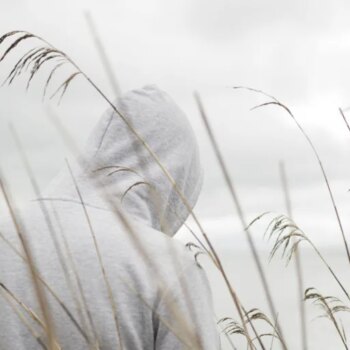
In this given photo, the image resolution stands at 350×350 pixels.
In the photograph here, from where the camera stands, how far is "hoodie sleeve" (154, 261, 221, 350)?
1550mm

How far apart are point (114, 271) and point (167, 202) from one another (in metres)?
0.59

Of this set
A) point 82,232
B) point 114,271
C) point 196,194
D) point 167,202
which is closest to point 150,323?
point 114,271

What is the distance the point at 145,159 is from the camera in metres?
2.03

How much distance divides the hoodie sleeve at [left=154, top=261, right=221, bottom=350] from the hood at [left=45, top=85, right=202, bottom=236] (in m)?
0.29

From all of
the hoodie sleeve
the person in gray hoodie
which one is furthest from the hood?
the hoodie sleeve

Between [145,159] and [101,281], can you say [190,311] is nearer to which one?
[101,281]

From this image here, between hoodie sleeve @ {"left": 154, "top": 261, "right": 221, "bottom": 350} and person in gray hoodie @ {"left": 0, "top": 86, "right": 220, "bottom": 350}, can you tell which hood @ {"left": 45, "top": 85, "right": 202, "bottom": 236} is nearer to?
person in gray hoodie @ {"left": 0, "top": 86, "right": 220, "bottom": 350}

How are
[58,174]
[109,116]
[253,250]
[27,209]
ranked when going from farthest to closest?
[109,116], [58,174], [27,209], [253,250]

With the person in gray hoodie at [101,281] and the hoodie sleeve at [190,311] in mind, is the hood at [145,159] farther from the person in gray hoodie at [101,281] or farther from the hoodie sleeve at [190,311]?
the hoodie sleeve at [190,311]

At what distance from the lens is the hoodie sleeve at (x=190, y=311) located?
1.55 meters

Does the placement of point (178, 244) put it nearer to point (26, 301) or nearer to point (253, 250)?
point (253, 250)

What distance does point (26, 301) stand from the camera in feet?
5.24

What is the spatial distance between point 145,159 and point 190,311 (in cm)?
63

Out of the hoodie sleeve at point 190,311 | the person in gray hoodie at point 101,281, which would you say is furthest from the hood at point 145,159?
the hoodie sleeve at point 190,311
